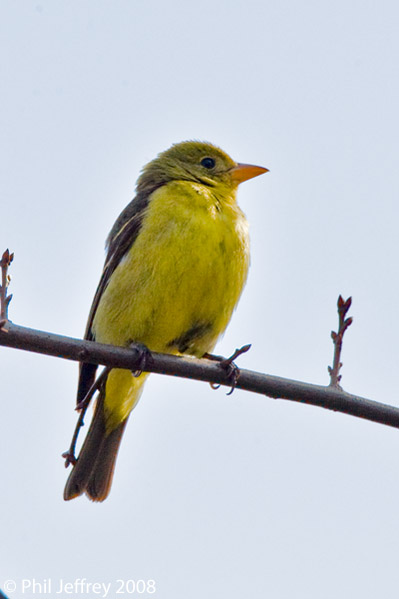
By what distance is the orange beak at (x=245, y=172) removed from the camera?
6.52m

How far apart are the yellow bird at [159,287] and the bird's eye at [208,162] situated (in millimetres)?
547

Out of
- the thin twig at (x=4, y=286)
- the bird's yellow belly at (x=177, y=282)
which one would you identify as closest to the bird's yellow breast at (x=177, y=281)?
the bird's yellow belly at (x=177, y=282)

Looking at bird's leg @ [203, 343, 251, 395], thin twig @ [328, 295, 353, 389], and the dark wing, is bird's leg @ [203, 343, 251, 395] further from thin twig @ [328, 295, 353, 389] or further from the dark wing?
the dark wing

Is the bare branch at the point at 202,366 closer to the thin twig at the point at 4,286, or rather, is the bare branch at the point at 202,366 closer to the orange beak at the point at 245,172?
the thin twig at the point at 4,286

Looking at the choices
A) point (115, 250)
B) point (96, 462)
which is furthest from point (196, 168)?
point (96, 462)

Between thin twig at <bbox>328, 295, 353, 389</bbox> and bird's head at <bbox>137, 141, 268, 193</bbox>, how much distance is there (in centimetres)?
235

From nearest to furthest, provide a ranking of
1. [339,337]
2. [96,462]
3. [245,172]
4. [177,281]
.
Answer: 1. [339,337]
2. [177,281]
3. [96,462]
4. [245,172]

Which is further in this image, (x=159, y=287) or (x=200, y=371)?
(x=159, y=287)

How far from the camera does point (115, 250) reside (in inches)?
218

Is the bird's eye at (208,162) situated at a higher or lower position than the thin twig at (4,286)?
higher

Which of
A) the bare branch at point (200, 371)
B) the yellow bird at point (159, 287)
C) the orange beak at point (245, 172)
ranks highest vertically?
the orange beak at point (245, 172)

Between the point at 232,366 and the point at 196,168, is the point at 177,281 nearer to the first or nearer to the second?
the point at 232,366

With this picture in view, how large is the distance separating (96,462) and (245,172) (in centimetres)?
252

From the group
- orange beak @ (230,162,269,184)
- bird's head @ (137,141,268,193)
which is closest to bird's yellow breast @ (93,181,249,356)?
bird's head @ (137,141,268,193)
